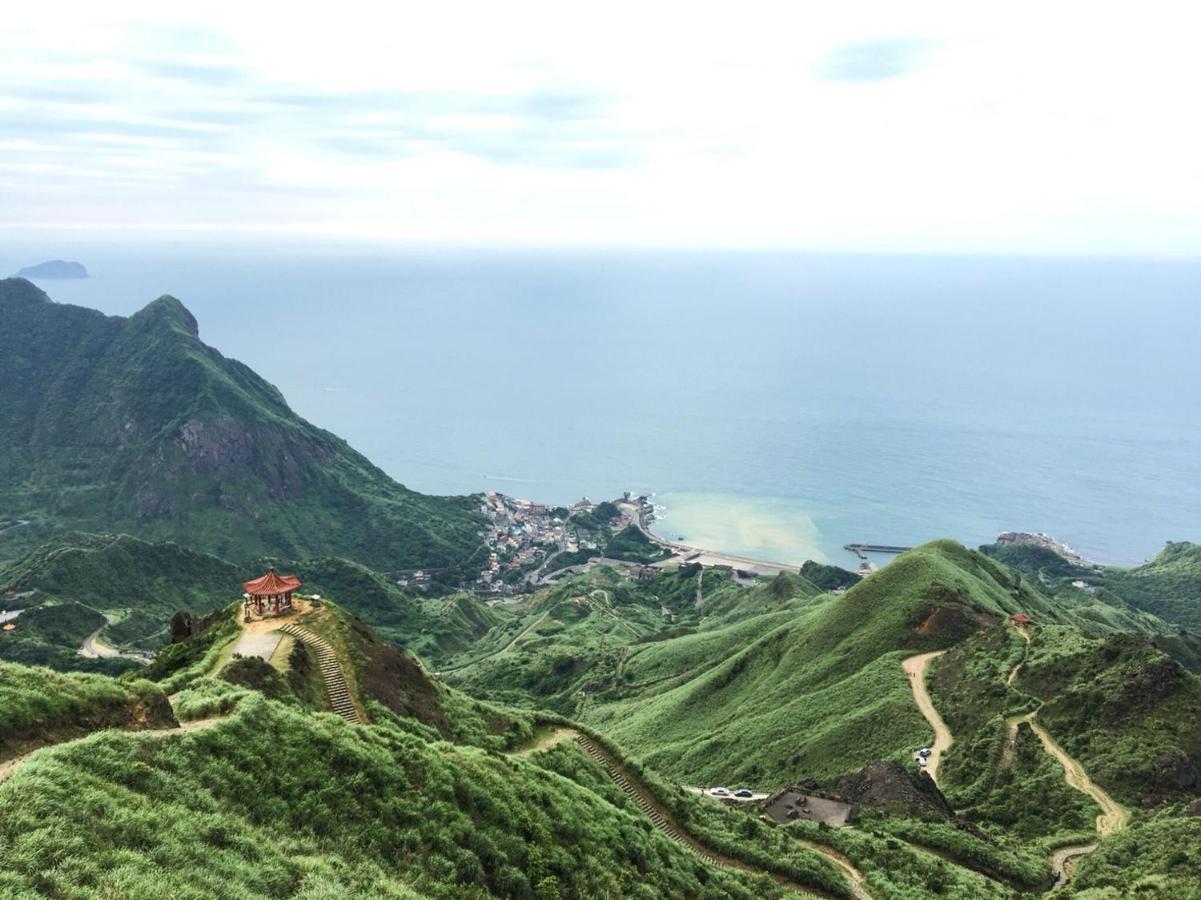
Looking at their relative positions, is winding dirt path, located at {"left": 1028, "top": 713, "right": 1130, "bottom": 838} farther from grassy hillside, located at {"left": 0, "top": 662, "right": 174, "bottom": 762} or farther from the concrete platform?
grassy hillside, located at {"left": 0, "top": 662, "right": 174, "bottom": 762}

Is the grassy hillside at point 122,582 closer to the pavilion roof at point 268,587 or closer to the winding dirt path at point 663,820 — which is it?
the pavilion roof at point 268,587

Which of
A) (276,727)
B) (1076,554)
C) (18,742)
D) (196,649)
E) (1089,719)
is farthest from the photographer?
(1076,554)

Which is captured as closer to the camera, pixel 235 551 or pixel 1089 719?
pixel 1089 719

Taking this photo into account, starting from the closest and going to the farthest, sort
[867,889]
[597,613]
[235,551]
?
1. [867,889]
2. [597,613]
3. [235,551]

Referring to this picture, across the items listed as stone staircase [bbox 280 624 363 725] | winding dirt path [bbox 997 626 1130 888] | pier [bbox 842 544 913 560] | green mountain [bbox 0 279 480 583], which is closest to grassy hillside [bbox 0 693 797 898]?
stone staircase [bbox 280 624 363 725]

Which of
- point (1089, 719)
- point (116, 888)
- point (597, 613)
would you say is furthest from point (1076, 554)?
point (116, 888)

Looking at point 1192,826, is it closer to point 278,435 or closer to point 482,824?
point 482,824
